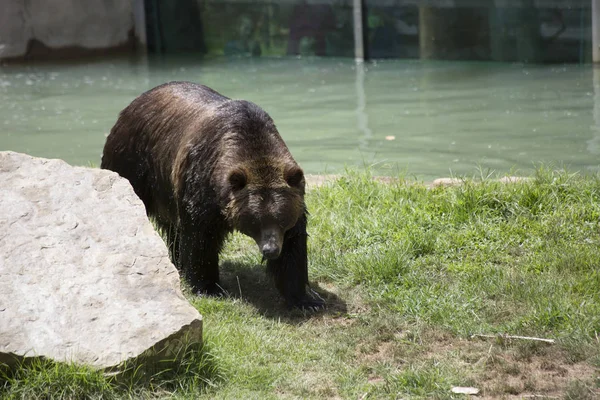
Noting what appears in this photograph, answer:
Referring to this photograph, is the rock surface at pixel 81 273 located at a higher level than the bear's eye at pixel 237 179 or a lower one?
lower

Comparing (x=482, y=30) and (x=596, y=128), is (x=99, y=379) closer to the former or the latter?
(x=596, y=128)

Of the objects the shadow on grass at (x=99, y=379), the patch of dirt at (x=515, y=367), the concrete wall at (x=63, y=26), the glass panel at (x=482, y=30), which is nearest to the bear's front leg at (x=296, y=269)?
the patch of dirt at (x=515, y=367)

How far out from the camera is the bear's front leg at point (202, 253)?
20.9 ft

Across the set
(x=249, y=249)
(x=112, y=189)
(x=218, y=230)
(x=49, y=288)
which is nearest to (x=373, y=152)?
(x=249, y=249)

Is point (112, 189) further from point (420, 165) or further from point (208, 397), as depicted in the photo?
point (420, 165)

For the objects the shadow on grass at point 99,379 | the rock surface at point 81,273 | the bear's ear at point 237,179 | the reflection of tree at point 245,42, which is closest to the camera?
the shadow on grass at point 99,379

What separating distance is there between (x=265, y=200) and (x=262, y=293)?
1.08 m

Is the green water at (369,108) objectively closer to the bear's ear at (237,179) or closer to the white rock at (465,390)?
the bear's ear at (237,179)

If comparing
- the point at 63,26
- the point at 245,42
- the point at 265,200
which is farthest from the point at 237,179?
the point at 63,26

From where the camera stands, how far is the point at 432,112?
13.8 meters

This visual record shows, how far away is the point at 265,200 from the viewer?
19.5 feet

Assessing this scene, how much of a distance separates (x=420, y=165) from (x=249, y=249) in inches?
149

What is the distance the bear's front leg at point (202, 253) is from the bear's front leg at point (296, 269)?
518 millimetres

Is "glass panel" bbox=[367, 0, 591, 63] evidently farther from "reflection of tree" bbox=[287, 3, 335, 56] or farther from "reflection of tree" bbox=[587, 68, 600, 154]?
"reflection of tree" bbox=[587, 68, 600, 154]
